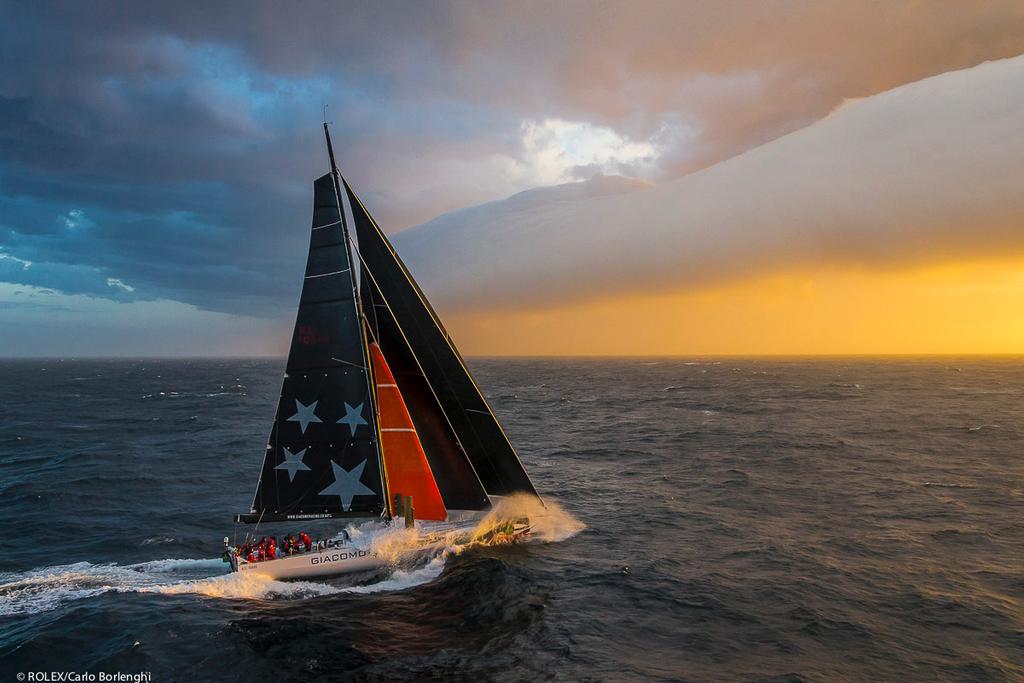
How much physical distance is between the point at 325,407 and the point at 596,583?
12519mm

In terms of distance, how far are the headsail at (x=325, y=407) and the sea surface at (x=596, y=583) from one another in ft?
10.0

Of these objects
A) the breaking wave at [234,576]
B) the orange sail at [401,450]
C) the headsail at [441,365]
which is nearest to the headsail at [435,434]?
the headsail at [441,365]

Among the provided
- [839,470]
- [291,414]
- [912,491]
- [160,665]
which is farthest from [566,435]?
[160,665]

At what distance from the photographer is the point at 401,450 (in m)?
25.8

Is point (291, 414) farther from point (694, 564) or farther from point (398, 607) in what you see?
point (694, 564)

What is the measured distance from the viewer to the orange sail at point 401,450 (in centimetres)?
2567

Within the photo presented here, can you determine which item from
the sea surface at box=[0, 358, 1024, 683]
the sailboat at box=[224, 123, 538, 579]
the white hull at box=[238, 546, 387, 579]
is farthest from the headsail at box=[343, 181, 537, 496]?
the white hull at box=[238, 546, 387, 579]

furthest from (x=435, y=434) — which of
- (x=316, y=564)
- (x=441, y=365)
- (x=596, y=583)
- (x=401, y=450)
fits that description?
(x=596, y=583)

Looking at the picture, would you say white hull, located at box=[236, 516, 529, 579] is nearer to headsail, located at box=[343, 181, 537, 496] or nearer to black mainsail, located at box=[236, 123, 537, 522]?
black mainsail, located at box=[236, 123, 537, 522]

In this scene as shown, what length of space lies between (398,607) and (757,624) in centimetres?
1220

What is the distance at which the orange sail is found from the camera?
25672mm

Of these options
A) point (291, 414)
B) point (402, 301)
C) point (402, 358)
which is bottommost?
point (291, 414)

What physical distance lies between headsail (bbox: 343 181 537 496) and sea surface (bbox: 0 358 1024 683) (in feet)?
12.1

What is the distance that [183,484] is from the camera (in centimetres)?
4141
